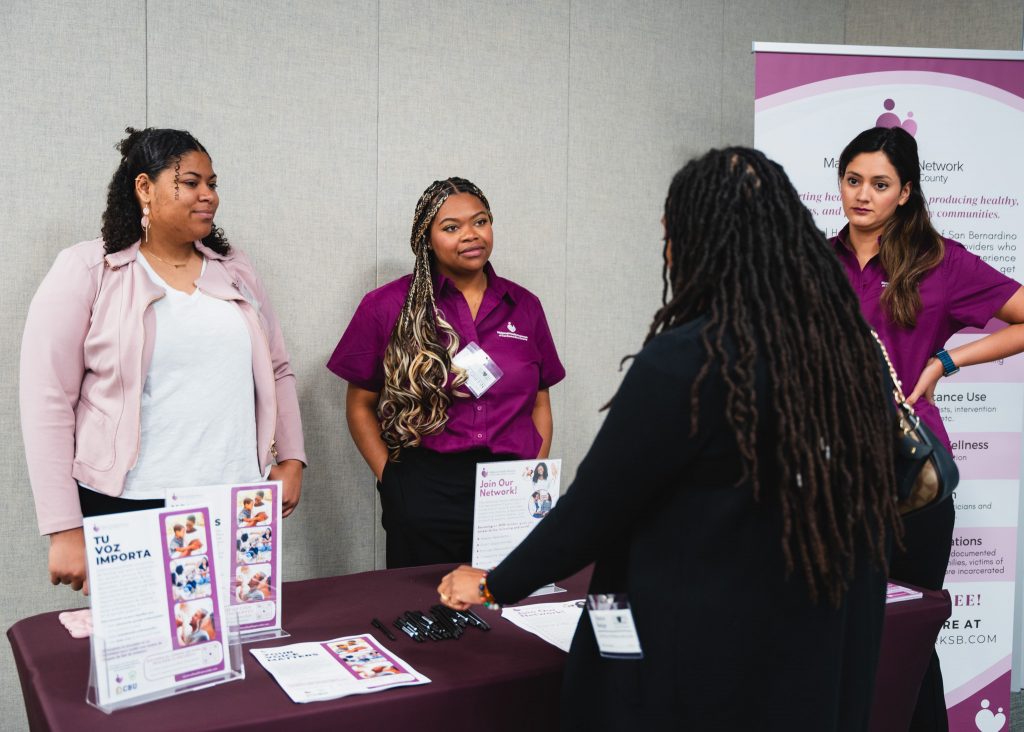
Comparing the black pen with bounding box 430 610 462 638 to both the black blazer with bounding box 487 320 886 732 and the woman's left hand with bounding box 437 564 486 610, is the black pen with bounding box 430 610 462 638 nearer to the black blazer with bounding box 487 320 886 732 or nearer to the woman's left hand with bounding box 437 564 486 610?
the woman's left hand with bounding box 437 564 486 610

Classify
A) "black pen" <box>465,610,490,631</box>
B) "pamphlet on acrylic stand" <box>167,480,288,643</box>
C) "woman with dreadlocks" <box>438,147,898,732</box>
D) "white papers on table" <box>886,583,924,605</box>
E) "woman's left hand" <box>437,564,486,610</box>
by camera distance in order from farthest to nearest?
1. "white papers on table" <box>886,583,924,605</box>
2. "black pen" <box>465,610,490,631</box>
3. "pamphlet on acrylic stand" <box>167,480,288,643</box>
4. "woman's left hand" <box>437,564,486,610</box>
5. "woman with dreadlocks" <box>438,147,898,732</box>

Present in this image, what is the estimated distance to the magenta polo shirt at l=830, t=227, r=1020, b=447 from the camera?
2432mm

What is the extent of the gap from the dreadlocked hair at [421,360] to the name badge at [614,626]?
1254 mm

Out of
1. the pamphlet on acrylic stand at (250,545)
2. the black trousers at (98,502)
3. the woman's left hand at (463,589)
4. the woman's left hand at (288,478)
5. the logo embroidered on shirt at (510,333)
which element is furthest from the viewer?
the logo embroidered on shirt at (510,333)

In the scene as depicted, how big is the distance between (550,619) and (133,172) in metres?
1.42

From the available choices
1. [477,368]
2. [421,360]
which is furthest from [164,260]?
[477,368]

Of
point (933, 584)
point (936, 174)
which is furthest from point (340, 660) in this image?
point (936, 174)

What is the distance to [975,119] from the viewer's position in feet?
10.0

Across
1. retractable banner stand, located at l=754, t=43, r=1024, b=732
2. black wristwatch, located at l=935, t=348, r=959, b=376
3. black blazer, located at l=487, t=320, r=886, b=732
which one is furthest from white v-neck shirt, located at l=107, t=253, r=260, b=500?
retractable banner stand, located at l=754, t=43, r=1024, b=732

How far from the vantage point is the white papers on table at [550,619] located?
63.1 inches

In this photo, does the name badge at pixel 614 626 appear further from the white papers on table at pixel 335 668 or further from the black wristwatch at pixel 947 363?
the black wristwatch at pixel 947 363

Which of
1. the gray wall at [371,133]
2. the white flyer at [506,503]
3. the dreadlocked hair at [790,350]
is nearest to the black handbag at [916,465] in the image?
the dreadlocked hair at [790,350]

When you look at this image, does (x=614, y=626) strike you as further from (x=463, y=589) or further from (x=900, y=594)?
(x=900, y=594)

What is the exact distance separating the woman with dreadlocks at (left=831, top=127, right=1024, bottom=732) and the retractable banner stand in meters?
0.57
